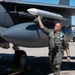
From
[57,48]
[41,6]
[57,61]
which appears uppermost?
[41,6]

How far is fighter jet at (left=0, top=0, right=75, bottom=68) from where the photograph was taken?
8008mm

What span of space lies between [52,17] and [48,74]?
2077 mm

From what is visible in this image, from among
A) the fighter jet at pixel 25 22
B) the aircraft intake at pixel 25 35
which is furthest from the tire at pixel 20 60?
the aircraft intake at pixel 25 35

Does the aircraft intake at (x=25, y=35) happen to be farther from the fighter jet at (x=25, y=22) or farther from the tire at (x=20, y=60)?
the tire at (x=20, y=60)

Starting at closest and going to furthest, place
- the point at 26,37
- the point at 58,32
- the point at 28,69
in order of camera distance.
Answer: the point at 58,32, the point at 26,37, the point at 28,69

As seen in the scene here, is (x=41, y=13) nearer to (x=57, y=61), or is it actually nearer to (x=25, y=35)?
(x=25, y=35)

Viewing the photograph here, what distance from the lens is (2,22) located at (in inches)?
352

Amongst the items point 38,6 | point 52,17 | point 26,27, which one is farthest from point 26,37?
point 38,6

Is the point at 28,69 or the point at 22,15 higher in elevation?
the point at 22,15

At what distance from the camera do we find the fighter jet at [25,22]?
8008 millimetres

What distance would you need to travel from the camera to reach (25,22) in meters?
9.31

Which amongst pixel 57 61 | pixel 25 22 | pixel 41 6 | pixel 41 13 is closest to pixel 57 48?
pixel 57 61

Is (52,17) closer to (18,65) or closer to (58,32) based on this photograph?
(58,32)

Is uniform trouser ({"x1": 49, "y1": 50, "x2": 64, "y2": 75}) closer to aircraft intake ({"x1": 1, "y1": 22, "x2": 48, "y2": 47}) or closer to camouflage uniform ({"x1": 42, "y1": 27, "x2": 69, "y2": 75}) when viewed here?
camouflage uniform ({"x1": 42, "y1": 27, "x2": 69, "y2": 75})
